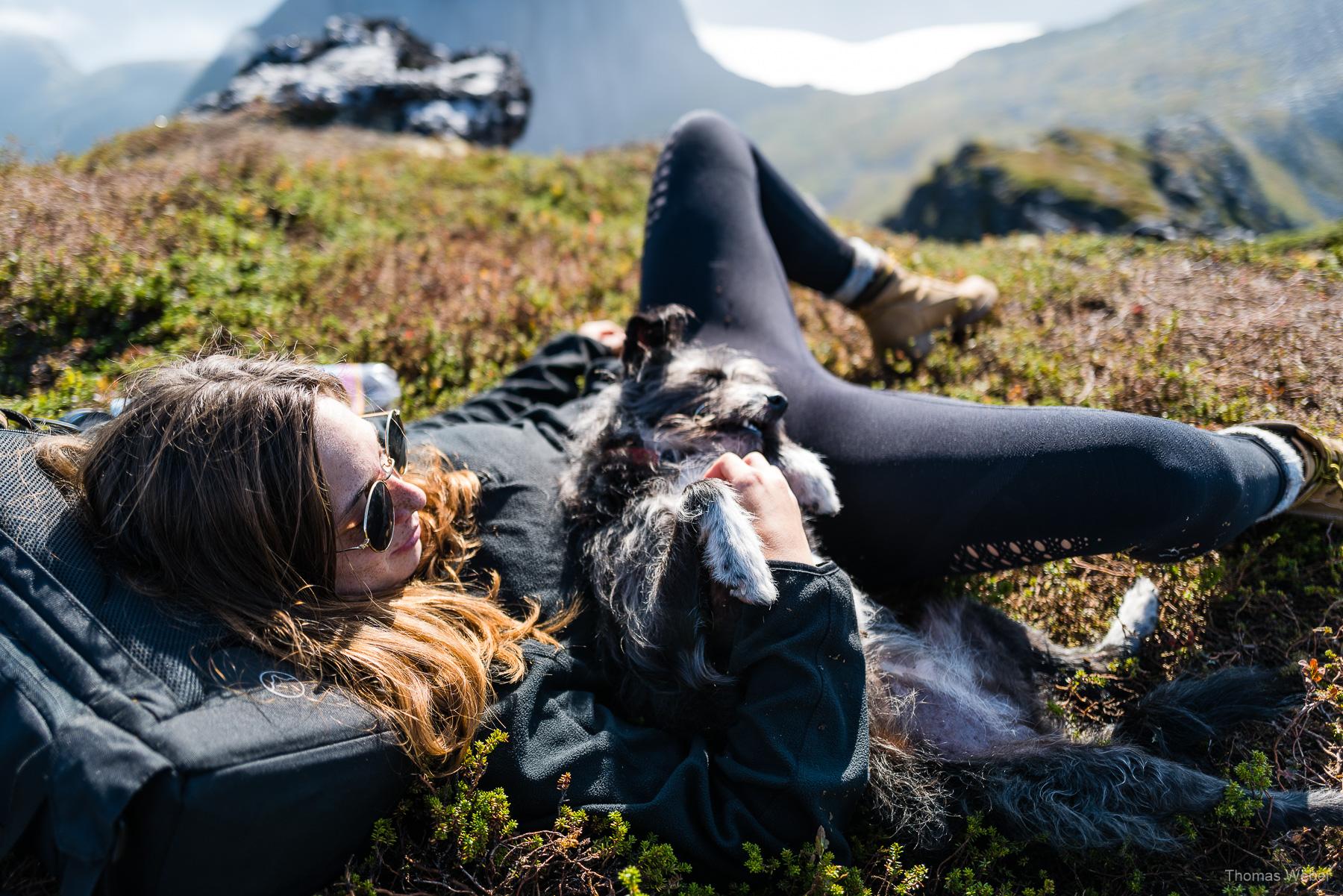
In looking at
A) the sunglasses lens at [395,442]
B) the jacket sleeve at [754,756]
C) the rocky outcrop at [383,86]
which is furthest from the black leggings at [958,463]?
the rocky outcrop at [383,86]

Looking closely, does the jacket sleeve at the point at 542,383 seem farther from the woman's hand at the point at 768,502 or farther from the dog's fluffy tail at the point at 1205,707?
the dog's fluffy tail at the point at 1205,707

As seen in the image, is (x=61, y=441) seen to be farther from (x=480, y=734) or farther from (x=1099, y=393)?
(x=1099, y=393)

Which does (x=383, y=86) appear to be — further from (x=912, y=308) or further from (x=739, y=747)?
(x=739, y=747)

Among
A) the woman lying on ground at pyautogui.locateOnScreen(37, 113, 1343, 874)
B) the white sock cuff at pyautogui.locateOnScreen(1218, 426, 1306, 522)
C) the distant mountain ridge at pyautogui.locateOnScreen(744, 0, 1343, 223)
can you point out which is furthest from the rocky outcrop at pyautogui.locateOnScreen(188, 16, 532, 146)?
the distant mountain ridge at pyautogui.locateOnScreen(744, 0, 1343, 223)

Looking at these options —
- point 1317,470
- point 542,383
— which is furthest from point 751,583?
point 1317,470

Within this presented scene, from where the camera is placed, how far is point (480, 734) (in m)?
2.22

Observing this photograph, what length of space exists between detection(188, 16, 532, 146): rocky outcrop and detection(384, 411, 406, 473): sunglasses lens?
21.2 m

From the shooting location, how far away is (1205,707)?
2535 millimetres

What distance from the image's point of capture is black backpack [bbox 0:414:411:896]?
61.6 inches

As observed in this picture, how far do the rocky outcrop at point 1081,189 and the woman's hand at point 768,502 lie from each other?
51399 millimetres

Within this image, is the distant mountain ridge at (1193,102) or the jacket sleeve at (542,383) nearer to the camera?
the jacket sleeve at (542,383)

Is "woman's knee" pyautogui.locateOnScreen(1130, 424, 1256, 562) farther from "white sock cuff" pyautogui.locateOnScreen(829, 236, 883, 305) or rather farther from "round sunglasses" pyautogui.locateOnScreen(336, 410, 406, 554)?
"round sunglasses" pyautogui.locateOnScreen(336, 410, 406, 554)

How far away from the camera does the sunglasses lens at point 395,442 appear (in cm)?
249

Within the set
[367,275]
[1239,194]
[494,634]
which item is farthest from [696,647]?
[1239,194]
